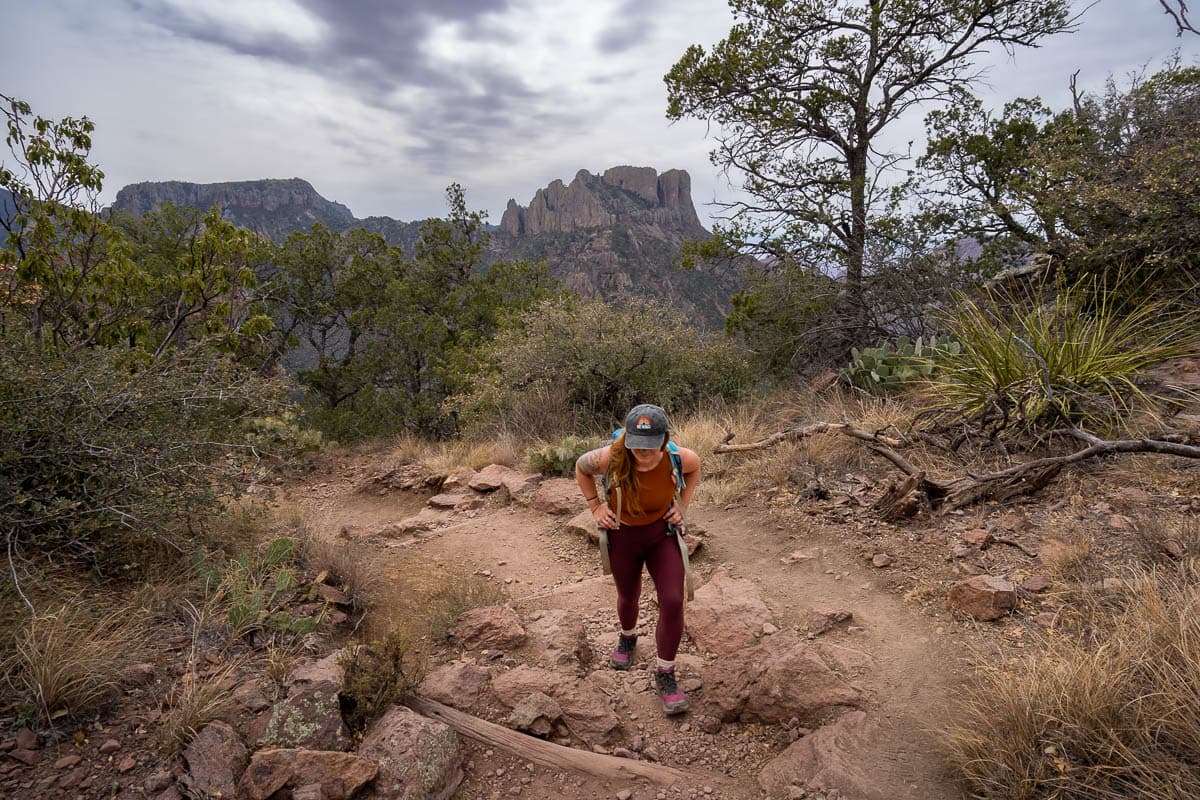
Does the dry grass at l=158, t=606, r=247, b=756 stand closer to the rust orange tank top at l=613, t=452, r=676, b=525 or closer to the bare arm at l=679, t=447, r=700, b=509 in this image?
the rust orange tank top at l=613, t=452, r=676, b=525

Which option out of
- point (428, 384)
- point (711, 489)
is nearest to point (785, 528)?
point (711, 489)

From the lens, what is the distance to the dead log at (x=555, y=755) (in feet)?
8.67

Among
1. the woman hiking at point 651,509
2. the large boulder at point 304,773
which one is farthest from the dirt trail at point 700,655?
the large boulder at point 304,773

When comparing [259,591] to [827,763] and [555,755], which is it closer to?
[555,755]

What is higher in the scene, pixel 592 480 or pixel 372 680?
pixel 592 480

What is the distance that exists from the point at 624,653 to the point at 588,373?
19.3 ft

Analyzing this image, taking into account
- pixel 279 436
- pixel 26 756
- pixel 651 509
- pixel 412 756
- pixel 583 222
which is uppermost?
pixel 583 222

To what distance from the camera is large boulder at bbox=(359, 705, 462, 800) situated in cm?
237

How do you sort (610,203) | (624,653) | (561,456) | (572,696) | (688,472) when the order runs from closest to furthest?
1. (572,696)
2. (688,472)
3. (624,653)
4. (561,456)
5. (610,203)

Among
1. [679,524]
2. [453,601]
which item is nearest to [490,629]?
[453,601]

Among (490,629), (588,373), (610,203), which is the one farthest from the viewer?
(610,203)

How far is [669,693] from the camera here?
3.09m

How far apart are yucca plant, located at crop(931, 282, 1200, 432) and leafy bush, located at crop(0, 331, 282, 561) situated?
5.93 meters

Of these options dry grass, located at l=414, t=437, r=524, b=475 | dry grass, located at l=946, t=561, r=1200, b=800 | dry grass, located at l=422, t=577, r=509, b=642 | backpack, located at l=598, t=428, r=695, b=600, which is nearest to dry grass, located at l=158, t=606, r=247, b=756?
dry grass, located at l=422, t=577, r=509, b=642
